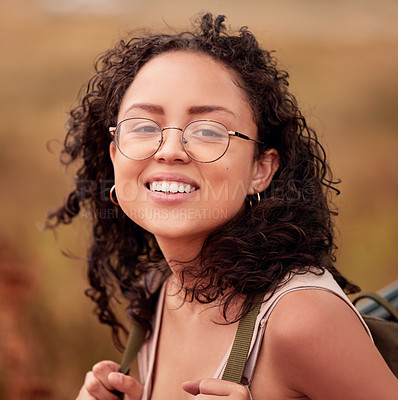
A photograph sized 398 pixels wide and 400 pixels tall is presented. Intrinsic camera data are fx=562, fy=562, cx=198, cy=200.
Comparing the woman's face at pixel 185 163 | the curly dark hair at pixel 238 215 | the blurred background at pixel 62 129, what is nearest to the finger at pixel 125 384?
the curly dark hair at pixel 238 215

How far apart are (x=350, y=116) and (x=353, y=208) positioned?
59cm

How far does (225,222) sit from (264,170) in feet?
0.68

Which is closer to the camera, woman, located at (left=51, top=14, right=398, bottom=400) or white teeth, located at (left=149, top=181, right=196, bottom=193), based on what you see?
woman, located at (left=51, top=14, right=398, bottom=400)

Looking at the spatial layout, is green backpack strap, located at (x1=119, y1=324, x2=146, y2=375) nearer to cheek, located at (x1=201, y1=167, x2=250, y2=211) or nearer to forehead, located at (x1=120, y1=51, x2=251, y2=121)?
cheek, located at (x1=201, y1=167, x2=250, y2=211)

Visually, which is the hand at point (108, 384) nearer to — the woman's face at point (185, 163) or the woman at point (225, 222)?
the woman at point (225, 222)

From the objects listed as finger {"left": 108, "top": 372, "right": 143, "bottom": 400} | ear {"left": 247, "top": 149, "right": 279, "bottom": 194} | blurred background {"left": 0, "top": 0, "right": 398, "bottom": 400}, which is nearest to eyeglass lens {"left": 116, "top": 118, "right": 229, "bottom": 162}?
ear {"left": 247, "top": 149, "right": 279, "bottom": 194}

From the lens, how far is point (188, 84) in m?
1.43

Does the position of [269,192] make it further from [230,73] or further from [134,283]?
[134,283]

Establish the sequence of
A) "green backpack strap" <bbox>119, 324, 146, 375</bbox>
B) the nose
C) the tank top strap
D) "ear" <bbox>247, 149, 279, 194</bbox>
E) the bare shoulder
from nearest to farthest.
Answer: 1. the bare shoulder
2. the tank top strap
3. the nose
4. "ear" <bbox>247, 149, 279, 194</bbox>
5. "green backpack strap" <bbox>119, 324, 146, 375</bbox>

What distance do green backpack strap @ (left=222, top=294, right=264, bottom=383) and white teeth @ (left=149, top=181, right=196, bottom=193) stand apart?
1.13 ft

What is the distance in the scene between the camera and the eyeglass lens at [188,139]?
1415mm

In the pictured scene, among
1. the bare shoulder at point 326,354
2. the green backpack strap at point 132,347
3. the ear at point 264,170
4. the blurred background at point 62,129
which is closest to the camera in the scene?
the bare shoulder at point 326,354

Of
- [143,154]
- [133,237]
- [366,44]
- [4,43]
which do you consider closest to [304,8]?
[366,44]

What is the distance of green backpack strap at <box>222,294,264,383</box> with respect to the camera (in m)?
1.31
